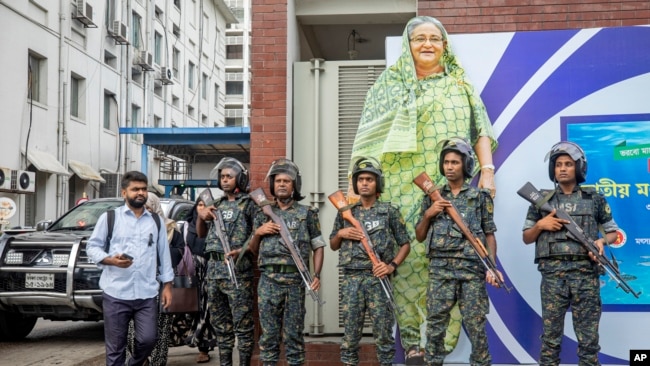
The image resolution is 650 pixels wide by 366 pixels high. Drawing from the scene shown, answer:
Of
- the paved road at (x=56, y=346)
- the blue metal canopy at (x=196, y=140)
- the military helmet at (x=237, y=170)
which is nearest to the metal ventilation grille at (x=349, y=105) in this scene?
the military helmet at (x=237, y=170)

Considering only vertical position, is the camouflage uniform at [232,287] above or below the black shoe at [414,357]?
above

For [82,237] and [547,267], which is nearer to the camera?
[547,267]

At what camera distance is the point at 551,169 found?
568 cm

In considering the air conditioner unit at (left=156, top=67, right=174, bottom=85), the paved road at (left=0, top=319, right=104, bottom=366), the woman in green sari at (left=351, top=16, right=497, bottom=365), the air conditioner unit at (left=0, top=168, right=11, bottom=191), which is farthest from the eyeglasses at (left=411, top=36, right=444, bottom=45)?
the air conditioner unit at (left=156, top=67, right=174, bottom=85)

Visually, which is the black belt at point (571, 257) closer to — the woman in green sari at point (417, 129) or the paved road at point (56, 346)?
the woman in green sari at point (417, 129)

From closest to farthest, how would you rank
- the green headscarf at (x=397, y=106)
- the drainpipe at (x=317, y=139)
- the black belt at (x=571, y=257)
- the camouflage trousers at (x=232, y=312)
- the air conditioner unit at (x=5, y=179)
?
the black belt at (x=571, y=257) → the camouflage trousers at (x=232, y=312) → the green headscarf at (x=397, y=106) → the drainpipe at (x=317, y=139) → the air conditioner unit at (x=5, y=179)

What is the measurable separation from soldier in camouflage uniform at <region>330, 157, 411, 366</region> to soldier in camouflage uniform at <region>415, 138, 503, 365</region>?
0.26 m

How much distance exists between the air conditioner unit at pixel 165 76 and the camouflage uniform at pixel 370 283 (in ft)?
94.4

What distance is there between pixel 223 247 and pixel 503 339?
260 centimetres

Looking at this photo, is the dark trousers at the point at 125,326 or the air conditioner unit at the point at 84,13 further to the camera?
the air conditioner unit at the point at 84,13

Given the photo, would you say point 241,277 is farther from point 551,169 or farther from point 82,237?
point 82,237

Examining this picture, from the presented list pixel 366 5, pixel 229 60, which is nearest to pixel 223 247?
pixel 366 5

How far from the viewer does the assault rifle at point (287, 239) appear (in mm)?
5652

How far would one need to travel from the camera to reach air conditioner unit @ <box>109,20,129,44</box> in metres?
26.9
